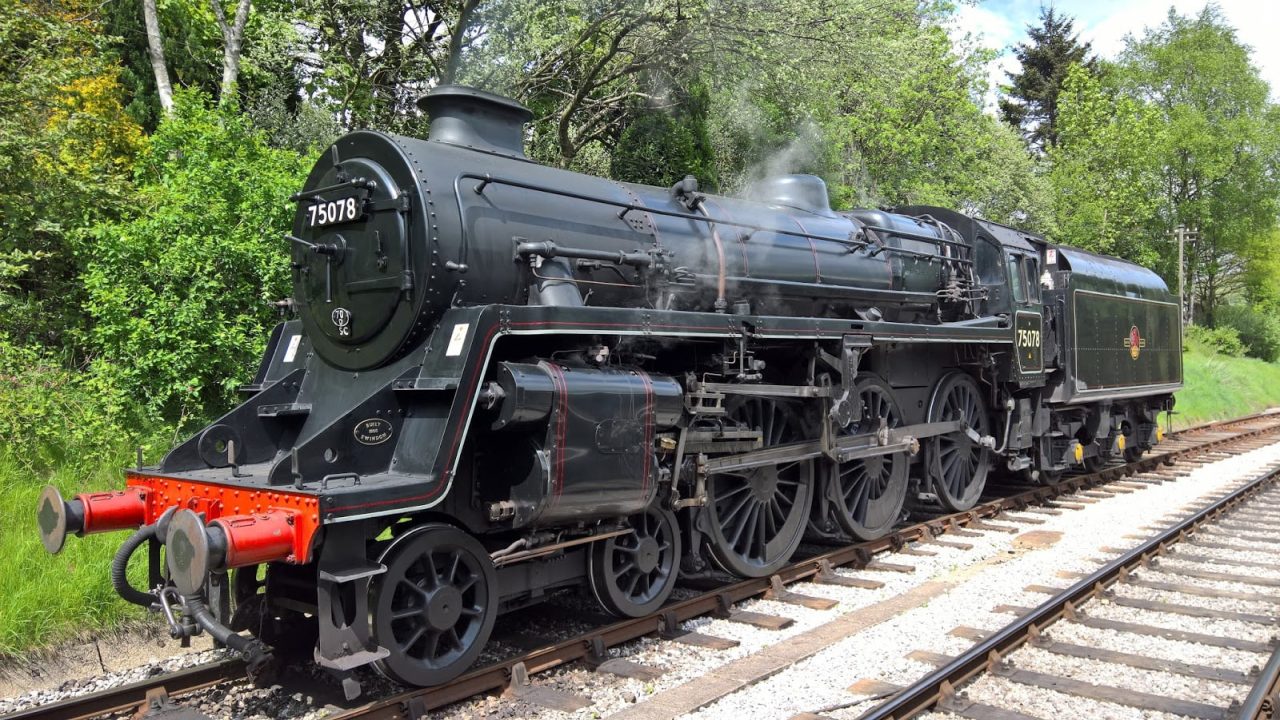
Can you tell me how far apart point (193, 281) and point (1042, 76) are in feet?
165

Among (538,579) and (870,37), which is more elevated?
(870,37)

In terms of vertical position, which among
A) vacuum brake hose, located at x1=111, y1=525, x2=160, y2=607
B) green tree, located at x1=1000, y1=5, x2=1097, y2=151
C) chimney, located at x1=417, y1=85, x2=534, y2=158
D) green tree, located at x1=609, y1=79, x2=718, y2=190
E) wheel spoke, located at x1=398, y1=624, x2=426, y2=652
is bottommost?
wheel spoke, located at x1=398, y1=624, x2=426, y2=652

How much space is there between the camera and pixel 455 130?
570cm

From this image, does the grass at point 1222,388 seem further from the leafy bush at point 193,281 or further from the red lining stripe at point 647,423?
the leafy bush at point 193,281

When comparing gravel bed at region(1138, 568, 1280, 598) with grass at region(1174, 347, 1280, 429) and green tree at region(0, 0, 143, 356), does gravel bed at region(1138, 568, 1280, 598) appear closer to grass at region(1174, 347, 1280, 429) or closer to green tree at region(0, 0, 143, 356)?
green tree at region(0, 0, 143, 356)

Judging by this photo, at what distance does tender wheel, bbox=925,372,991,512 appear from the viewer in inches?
356

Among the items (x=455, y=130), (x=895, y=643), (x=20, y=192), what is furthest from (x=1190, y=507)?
(x=20, y=192)

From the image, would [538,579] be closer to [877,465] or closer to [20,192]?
[877,465]

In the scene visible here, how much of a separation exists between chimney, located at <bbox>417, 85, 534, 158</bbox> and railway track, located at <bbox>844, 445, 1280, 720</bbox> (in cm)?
404

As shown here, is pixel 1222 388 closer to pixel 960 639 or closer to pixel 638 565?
pixel 960 639

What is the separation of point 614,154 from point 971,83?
1295 cm

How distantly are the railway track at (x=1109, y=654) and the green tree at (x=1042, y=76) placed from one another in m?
45.1

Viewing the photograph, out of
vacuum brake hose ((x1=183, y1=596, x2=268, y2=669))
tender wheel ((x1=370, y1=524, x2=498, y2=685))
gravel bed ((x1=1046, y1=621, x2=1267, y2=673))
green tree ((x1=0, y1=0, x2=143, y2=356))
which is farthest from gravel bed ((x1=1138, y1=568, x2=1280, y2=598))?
green tree ((x1=0, y1=0, x2=143, y2=356))

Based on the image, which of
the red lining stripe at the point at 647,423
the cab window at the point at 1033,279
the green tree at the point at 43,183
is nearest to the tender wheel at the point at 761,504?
the red lining stripe at the point at 647,423
